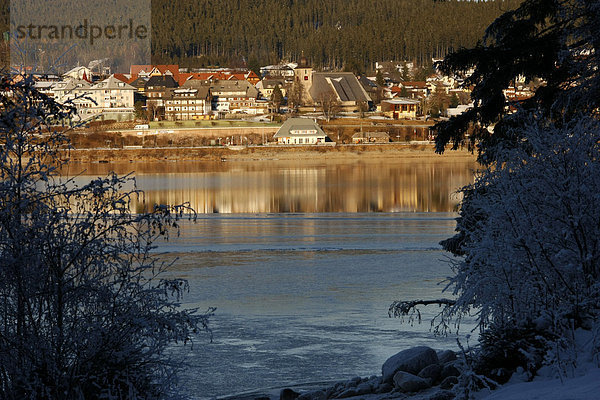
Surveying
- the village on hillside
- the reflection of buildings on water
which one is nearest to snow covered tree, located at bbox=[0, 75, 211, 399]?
the reflection of buildings on water

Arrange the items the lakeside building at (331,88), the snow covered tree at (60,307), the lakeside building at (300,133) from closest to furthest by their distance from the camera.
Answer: the snow covered tree at (60,307), the lakeside building at (300,133), the lakeside building at (331,88)

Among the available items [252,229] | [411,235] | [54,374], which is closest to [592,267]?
[54,374]

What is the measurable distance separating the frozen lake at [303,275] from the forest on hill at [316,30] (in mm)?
95416

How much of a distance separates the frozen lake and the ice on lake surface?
2 cm

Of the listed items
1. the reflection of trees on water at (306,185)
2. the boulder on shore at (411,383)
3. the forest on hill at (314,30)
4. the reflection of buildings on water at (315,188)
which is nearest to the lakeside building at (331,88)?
the forest on hill at (314,30)

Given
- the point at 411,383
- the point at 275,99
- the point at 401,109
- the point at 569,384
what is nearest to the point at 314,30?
Answer: the point at 275,99

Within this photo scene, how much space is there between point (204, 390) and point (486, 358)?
4.11m

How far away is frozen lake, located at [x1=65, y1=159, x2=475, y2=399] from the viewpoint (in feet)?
36.7

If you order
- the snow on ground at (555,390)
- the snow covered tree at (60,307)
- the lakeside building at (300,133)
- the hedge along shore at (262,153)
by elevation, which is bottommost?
the snow on ground at (555,390)

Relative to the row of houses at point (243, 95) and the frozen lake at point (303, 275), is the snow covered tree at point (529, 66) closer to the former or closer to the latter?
the frozen lake at point (303, 275)

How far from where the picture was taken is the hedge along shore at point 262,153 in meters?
68.5

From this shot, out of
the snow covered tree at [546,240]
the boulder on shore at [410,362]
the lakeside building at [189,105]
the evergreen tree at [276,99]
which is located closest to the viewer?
the snow covered tree at [546,240]

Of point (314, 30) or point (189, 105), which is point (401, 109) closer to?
point (189, 105)

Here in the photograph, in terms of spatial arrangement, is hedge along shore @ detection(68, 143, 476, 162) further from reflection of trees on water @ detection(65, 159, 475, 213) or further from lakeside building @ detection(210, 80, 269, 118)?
lakeside building @ detection(210, 80, 269, 118)
